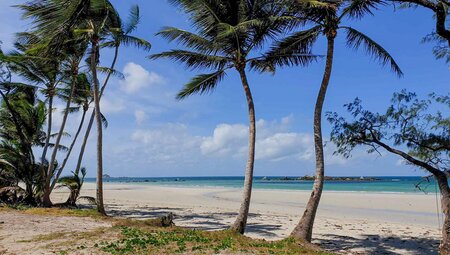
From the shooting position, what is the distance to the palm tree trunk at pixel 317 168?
8.87 m

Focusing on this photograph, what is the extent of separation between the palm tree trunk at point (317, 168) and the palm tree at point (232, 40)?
139 cm

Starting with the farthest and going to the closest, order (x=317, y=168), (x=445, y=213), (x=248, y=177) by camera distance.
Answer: (x=248, y=177) → (x=317, y=168) → (x=445, y=213)

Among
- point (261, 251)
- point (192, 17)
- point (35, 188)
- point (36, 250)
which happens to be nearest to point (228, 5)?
point (192, 17)

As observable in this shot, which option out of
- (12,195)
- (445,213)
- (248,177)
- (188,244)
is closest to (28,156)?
(12,195)

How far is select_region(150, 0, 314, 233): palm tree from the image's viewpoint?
31.3 ft

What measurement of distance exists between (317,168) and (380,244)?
3.16m

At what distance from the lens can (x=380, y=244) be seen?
33.5 feet

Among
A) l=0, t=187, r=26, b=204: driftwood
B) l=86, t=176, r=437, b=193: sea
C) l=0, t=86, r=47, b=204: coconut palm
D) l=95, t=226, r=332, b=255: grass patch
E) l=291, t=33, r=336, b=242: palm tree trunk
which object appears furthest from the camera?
l=86, t=176, r=437, b=193: sea

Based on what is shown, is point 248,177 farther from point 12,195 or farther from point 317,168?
point 12,195

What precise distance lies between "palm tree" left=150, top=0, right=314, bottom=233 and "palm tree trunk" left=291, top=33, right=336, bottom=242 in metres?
1.39

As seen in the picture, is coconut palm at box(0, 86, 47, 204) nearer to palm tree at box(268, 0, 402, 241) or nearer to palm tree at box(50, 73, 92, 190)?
palm tree at box(50, 73, 92, 190)

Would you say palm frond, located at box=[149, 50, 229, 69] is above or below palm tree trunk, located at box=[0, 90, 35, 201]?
above

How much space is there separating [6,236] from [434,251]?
9874 mm

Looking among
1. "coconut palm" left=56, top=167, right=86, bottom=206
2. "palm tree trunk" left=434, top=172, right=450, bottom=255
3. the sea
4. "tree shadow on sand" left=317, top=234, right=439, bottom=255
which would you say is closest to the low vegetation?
"tree shadow on sand" left=317, top=234, right=439, bottom=255
